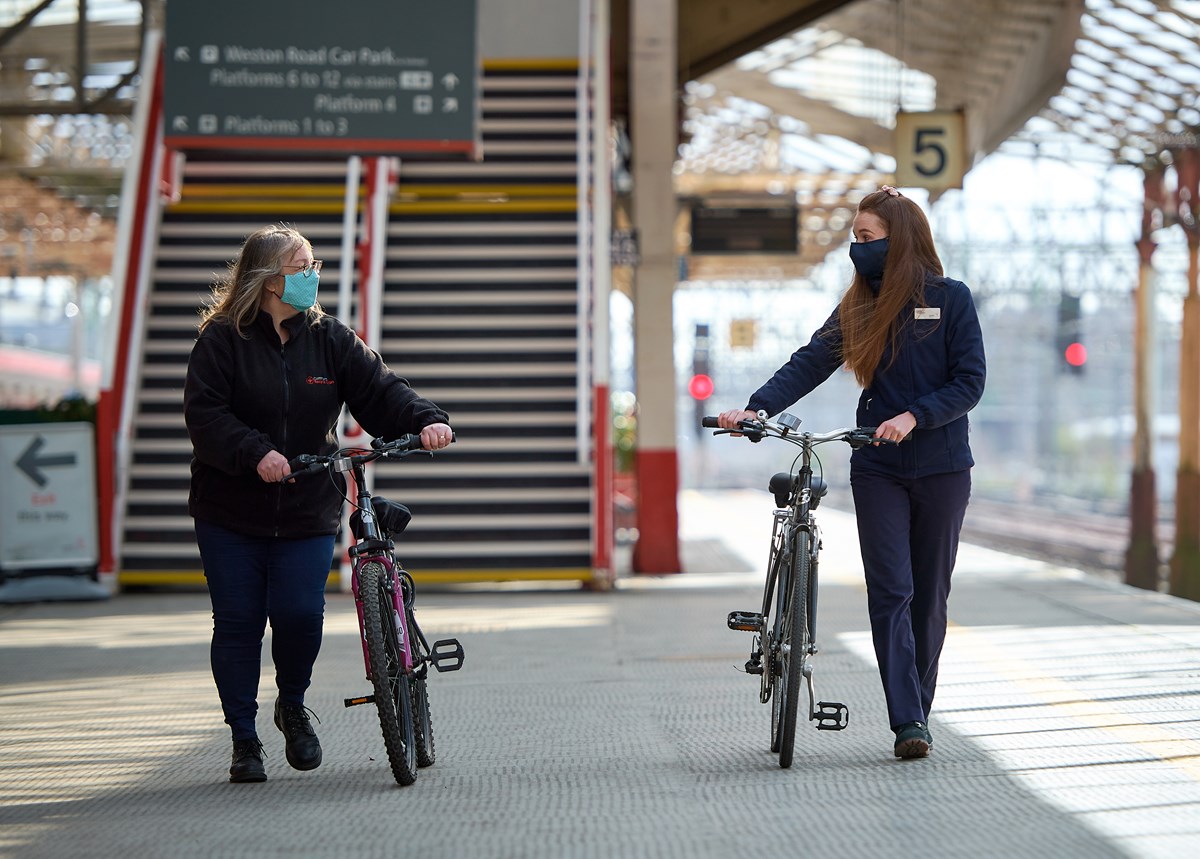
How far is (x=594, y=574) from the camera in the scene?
452 inches

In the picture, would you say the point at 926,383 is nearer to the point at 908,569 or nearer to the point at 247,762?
the point at 908,569

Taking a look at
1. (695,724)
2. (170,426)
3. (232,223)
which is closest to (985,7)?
(232,223)

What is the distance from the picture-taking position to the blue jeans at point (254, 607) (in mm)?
4934

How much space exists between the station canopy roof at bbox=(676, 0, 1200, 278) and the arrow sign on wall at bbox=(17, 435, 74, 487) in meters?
7.14

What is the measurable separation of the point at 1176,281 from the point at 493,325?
96.8 ft

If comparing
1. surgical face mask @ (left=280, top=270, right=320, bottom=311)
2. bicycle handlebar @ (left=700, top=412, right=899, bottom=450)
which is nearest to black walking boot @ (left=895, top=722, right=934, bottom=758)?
bicycle handlebar @ (left=700, top=412, right=899, bottom=450)

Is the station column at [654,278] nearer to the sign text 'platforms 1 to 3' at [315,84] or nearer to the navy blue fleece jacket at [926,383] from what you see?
the sign text 'platforms 1 to 3' at [315,84]

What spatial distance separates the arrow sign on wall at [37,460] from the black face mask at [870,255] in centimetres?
751

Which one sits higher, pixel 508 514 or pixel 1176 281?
pixel 1176 281

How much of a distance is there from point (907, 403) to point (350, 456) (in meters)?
1.82

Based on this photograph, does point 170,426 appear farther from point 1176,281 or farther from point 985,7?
point 1176,281

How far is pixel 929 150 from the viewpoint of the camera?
1300cm

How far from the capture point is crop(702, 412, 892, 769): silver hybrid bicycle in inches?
194

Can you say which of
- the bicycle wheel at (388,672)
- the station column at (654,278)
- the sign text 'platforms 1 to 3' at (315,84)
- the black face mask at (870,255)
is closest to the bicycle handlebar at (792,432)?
the black face mask at (870,255)
